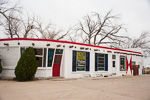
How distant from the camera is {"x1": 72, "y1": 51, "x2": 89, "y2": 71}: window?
48.1 feet

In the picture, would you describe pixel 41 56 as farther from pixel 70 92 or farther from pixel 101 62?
pixel 101 62

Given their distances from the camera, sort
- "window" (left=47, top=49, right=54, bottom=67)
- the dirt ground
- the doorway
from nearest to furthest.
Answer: the dirt ground
"window" (left=47, top=49, right=54, bottom=67)
the doorway

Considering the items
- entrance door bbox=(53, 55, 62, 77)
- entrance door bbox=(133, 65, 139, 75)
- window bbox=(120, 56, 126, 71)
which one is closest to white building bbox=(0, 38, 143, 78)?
entrance door bbox=(53, 55, 62, 77)

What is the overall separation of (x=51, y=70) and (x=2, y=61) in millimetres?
4499

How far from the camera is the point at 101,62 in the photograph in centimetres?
1694

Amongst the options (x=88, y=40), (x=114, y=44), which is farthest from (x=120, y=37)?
(x=88, y=40)

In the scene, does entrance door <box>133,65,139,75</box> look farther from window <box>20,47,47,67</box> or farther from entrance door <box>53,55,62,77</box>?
window <box>20,47,47,67</box>

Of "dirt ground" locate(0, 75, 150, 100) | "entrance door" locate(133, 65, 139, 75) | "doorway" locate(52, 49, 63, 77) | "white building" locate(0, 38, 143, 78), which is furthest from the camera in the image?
"entrance door" locate(133, 65, 139, 75)

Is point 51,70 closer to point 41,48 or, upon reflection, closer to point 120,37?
point 41,48

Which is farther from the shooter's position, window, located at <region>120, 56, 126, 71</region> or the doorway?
window, located at <region>120, 56, 126, 71</region>

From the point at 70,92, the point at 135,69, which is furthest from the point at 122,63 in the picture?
the point at 70,92

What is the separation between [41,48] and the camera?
13367mm

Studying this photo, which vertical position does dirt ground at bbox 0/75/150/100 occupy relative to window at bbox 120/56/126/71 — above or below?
below

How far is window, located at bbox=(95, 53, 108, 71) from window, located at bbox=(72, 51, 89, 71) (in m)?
1.40
